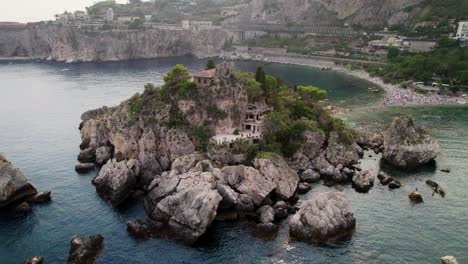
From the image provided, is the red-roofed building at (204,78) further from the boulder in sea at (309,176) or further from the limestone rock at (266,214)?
the limestone rock at (266,214)

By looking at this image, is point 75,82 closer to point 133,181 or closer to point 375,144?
point 133,181

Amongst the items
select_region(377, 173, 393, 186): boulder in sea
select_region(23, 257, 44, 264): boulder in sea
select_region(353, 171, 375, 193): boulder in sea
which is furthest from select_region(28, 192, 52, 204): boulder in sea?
select_region(377, 173, 393, 186): boulder in sea

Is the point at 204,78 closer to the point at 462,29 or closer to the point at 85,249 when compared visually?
the point at 85,249

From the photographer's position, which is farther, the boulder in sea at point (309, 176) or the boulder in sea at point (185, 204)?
the boulder in sea at point (309, 176)

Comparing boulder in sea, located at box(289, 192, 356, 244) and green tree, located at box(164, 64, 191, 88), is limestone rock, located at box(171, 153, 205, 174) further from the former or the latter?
boulder in sea, located at box(289, 192, 356, 244)

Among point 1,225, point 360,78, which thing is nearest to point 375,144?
point 1,225

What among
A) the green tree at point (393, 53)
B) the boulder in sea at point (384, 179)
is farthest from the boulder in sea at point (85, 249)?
the green tree at point (393, 53)
